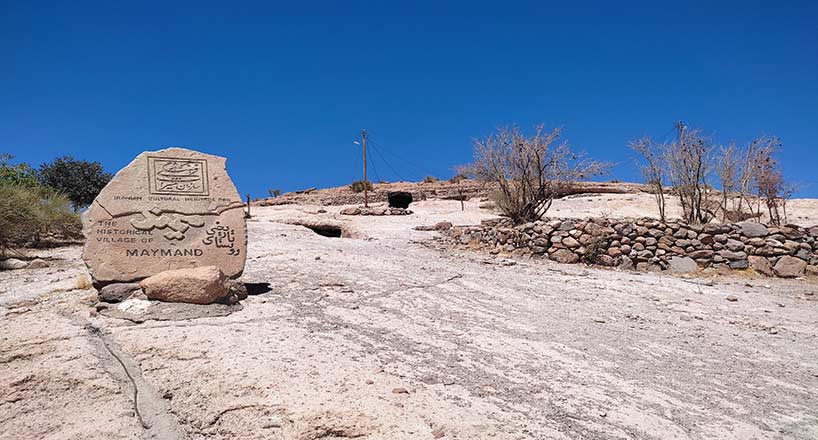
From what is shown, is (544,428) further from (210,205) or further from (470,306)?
(210,205)

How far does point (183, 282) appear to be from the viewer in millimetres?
5195

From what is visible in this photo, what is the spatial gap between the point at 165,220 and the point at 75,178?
23170 mm

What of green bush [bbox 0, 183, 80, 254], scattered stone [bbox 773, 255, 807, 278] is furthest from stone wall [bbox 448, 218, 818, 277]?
green bush [bbox 0, 183, 80, 254]

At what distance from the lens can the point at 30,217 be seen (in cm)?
1075

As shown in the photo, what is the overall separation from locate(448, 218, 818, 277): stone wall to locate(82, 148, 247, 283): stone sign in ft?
25.8

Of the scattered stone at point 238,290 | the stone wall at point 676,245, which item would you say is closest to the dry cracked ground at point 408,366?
the scattered stone at point 238,290

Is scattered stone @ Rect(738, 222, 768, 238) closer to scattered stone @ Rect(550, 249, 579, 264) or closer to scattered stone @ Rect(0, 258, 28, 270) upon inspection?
scattered stone @ Rect(550, 249, 579, 264)

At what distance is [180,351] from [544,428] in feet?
9.36

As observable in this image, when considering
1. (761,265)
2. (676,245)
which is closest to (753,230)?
(761,265)

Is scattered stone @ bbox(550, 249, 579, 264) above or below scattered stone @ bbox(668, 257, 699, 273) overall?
above

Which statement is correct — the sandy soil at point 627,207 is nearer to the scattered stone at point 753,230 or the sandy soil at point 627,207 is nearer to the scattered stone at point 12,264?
the scattered stone at point 753,230

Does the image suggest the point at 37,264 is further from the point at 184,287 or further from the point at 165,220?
the point at 184,287

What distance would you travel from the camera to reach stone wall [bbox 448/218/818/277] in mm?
9641

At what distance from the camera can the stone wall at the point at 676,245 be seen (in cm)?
964
